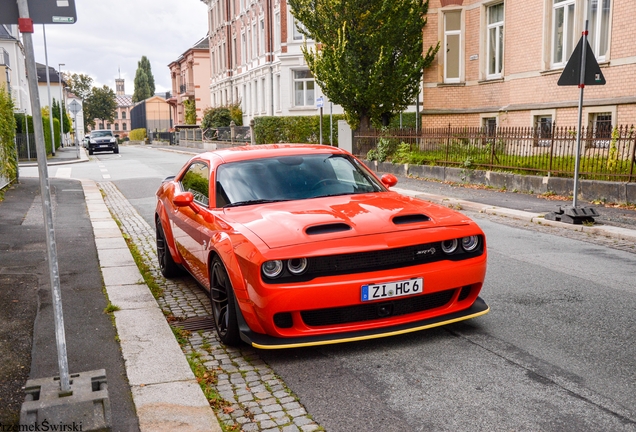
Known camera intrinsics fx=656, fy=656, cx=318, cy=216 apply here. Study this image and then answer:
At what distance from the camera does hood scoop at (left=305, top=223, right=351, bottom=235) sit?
185 inches

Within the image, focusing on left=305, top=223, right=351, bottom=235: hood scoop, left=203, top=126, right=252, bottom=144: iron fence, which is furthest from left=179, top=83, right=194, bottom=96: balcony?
left=305, top=223, right=351, bottom=235: hood scoop

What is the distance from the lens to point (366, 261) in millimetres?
4625

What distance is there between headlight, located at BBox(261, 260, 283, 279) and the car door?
121 cm

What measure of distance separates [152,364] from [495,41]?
73.0 ft

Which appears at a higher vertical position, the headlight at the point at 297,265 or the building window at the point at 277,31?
the building window at the point at 277,31

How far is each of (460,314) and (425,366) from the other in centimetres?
74

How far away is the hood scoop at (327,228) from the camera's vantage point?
Result: 4688mm

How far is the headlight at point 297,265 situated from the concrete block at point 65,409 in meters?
1.46

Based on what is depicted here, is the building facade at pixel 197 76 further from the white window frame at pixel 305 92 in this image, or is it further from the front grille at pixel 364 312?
the front grille at pixel 364 312

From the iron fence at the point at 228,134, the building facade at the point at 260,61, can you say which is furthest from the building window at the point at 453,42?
the iron fence at the point at 228,134

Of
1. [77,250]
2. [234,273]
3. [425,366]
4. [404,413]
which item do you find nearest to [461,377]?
[425,366]

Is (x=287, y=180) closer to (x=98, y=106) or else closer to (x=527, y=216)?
(x=527, y=216)

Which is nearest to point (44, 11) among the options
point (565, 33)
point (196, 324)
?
point (196, 324)

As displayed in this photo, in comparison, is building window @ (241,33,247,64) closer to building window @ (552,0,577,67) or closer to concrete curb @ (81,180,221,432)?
building window @ (552,0,577,67)
